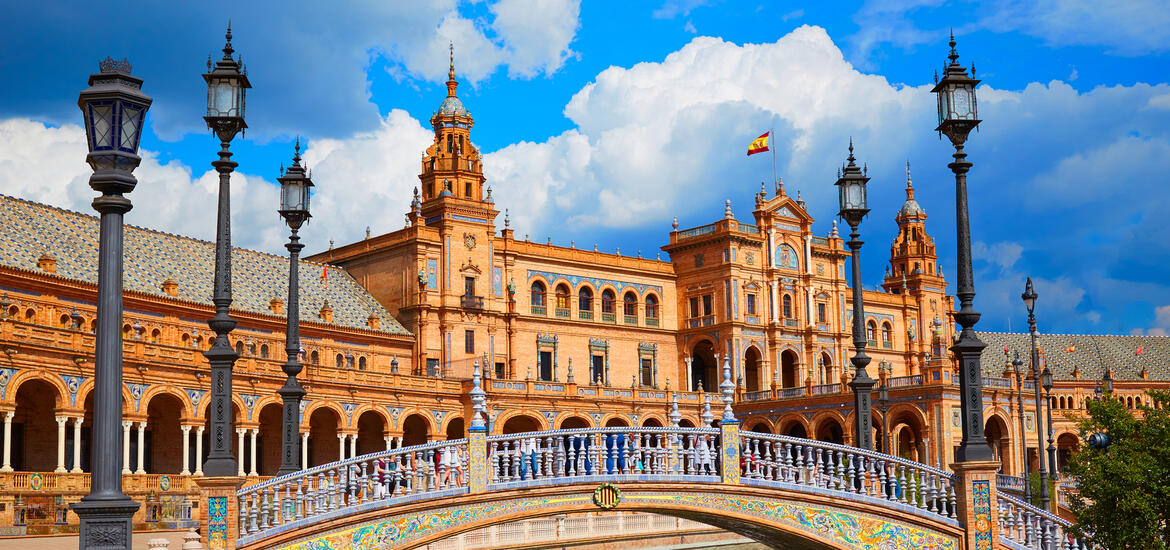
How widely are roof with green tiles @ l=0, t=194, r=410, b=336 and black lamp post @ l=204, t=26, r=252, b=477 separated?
27181 millimetres

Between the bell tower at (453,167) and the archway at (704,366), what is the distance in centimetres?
1626

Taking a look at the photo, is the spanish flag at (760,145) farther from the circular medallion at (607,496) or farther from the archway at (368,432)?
the circular medallion at (607,496)

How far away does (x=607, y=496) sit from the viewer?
1759 cm

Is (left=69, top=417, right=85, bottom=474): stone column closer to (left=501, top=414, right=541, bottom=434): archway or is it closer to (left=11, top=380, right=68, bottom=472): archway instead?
(left=11, top=380, right=68, bottom=472): archway

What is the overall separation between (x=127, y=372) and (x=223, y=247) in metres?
24.2

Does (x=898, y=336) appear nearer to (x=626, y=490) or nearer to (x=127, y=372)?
(x=127, y=372)

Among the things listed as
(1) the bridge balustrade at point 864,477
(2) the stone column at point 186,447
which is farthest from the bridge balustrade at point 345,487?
(2) the stone column at point 186,447

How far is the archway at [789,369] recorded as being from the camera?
71625 millimetres

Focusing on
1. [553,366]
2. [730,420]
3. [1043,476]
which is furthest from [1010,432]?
[730,420]

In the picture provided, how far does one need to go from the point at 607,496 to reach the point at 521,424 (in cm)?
4438

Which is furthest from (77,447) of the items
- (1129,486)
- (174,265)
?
(1129,486)

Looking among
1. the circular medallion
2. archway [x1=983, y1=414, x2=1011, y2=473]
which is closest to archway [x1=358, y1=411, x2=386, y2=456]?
archway [x1=983, y1=414, x2=1011, y2=473]

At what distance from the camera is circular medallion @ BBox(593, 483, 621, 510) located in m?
17.5

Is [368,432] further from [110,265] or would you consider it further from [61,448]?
[110,265]
